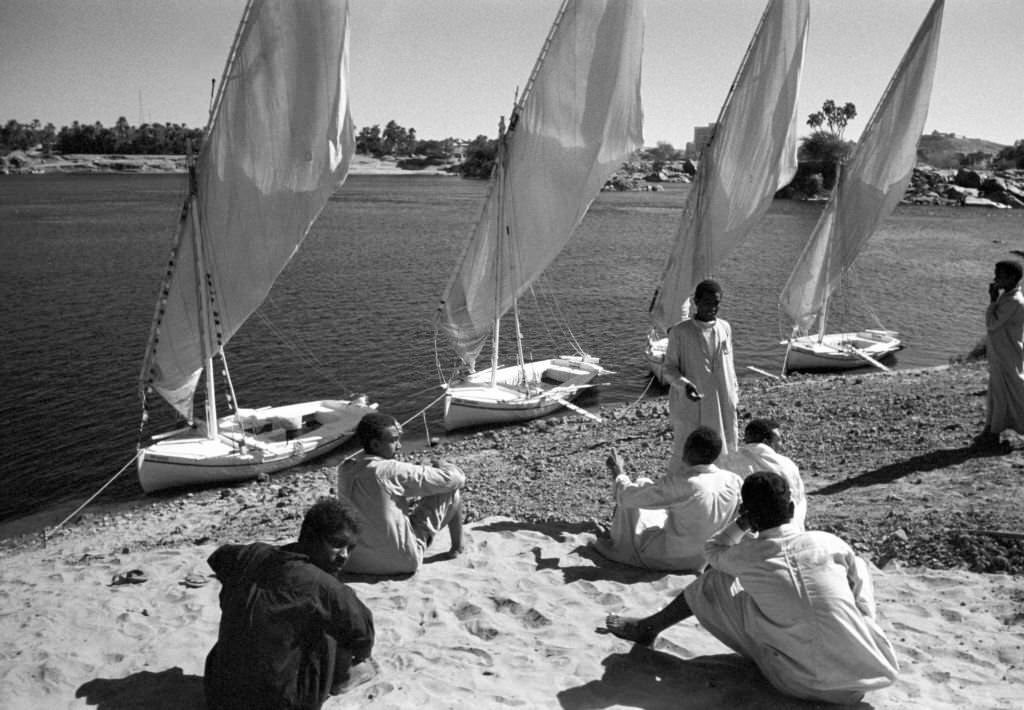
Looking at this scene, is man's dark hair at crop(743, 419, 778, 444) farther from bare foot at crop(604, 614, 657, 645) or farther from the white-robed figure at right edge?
bare foot at crop(604, 614, 657, 645)

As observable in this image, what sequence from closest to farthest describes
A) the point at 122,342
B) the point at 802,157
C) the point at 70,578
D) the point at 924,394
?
the point at 70,578 → the point at 924,394 → the point at 122,342 → the point at 802,157

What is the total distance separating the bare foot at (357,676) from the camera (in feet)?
17.1

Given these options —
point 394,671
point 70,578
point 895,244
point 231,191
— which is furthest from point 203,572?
point 895,244

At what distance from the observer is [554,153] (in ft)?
60.6

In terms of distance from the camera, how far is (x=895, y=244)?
59625 millimetres

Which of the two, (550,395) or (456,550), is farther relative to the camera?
(550,395)

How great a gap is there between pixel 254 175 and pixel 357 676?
1122 cm

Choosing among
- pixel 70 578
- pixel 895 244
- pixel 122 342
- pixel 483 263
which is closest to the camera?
pixel 70 578

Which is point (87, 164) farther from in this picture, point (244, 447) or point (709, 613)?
point (709, 613)

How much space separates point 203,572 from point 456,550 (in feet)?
7.13

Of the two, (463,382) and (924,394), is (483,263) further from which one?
(924,394)

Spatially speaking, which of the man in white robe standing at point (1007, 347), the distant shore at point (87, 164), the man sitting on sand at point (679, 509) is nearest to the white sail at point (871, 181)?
the man in white robe standing at point (1007, 347)

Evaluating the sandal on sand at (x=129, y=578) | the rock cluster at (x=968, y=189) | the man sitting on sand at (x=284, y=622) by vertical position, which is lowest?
the sandal on sand at (x=129, y=578)

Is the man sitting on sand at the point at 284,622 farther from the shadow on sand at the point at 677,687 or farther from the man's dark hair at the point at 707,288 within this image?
the man's dark hair at the point at 707,288
